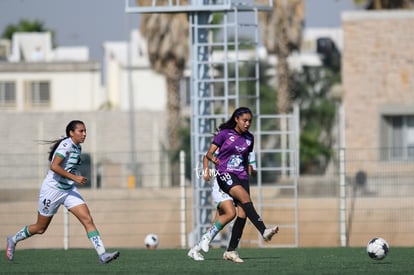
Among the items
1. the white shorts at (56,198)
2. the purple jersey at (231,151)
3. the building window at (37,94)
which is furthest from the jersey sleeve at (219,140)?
the building window at (37,94)

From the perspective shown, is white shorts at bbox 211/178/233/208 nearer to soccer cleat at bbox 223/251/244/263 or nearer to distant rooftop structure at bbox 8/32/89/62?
soccer cleat at bbox 223/251/244/263

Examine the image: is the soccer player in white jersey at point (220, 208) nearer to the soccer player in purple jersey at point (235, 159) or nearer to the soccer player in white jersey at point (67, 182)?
the soccer player in purple jersey at point (235, 159)

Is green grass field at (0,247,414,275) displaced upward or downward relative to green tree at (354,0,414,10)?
downward

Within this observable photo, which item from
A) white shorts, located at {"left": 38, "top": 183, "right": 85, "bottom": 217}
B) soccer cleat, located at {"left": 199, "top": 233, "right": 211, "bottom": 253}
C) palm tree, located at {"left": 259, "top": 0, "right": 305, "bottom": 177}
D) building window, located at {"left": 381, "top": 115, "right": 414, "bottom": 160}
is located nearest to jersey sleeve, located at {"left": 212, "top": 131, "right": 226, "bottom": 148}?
soccer cleat, located at {"left": 199, "top": 233, "right": 211, "bottom": 253}

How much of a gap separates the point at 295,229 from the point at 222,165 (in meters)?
10.1

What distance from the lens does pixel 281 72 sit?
49.2 meters

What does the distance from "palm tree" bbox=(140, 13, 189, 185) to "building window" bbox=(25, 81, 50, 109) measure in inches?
557

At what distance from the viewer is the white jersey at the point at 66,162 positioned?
52.0 ft

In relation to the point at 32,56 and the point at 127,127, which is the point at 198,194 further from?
the point at 32,56

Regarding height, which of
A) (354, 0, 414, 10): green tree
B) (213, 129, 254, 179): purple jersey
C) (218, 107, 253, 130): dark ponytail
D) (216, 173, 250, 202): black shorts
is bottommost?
(216, 173, 250, 202): black shorts

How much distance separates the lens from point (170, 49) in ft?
159

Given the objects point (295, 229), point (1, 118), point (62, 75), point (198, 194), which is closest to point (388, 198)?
point (295, 229)

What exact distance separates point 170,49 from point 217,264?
32946mm

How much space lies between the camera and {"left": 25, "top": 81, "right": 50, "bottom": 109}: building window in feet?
204
